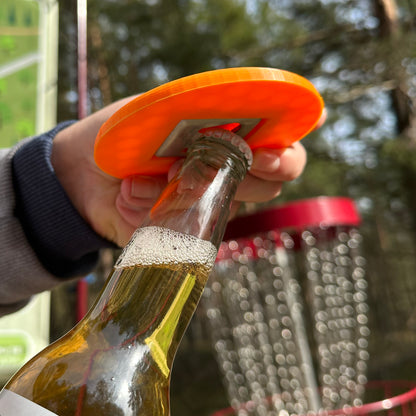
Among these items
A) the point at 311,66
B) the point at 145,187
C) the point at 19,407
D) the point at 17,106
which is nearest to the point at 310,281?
the point at 17,106

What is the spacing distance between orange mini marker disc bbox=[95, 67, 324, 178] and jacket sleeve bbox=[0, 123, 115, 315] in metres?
0.13

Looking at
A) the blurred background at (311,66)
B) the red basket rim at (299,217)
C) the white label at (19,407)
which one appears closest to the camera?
the white label at (19,407)

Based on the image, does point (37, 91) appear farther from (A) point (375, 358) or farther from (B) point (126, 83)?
(A) point (375, 358)

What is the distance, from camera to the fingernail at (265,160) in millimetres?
289

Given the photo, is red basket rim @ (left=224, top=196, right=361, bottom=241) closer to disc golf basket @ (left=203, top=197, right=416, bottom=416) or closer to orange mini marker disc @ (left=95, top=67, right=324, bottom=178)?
disc golf basket @ (left=203, top=197, right=416, bottom=416)

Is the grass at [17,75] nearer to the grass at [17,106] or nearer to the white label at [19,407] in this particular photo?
the grass at [17,106]

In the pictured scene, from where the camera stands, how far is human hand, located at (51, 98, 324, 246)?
12.5 inches

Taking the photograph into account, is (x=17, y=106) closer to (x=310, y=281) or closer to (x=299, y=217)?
(x=299, y=217)

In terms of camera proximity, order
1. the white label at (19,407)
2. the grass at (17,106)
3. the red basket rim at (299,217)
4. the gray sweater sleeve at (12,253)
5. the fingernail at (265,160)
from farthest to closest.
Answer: the grass at (17,106), the red basket rim at (299,217), the gray sweater sleeve at (12,253), the fingernail at (265,160), the white label at (19,407)

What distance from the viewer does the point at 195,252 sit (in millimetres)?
222

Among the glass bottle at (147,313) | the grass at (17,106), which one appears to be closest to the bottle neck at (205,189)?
the glass bottle at (147,313)

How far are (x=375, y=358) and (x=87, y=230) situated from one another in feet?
13.0

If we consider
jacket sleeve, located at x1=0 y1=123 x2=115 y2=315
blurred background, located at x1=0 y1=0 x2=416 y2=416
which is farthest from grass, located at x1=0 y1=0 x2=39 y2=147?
jacket sleeve, located at x1=0 y1=123 x2=115 y2=315

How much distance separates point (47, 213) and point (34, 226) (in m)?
0.02
